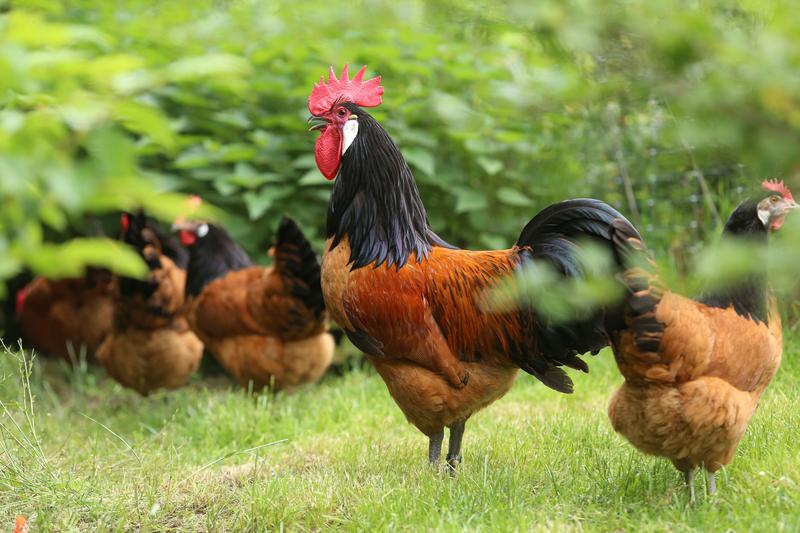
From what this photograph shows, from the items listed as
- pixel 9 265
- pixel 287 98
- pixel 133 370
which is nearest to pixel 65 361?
pixel 133 370

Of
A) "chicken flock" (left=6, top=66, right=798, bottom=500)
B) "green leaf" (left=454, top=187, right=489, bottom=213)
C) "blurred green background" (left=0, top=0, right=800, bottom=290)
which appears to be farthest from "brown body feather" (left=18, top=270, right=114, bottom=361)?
"green leaf" (left=454, top=187, right=489, bottom=213)

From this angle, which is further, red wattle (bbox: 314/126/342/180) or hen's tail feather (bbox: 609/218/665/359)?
red wattle (bbox: 314/126/342/180)

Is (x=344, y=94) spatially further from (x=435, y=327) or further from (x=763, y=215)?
(x=763, y=215)

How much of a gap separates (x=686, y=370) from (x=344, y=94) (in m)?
2.15

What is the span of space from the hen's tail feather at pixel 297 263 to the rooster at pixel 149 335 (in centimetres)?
115

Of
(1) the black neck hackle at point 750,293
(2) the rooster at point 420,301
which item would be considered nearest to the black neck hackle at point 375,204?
(2) the rooster at point 420,301

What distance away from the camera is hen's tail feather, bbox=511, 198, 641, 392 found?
3.38m

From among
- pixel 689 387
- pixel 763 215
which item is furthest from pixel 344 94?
pixel 689 387

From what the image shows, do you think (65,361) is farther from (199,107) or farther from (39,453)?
(39,453)

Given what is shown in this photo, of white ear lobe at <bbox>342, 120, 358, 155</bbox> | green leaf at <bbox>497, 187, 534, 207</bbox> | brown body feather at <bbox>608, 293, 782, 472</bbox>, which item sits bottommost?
green leaf at <bbox>497, 187, 534, 207</bbox>

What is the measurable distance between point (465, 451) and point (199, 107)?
4471 mm

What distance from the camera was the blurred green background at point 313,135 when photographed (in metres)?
1.17

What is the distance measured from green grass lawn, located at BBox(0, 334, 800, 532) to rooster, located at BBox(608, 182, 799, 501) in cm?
29

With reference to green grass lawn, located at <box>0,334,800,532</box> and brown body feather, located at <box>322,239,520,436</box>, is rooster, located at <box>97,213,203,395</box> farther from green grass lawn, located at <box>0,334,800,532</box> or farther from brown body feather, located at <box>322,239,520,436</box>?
brown body feather, located at <box>322,239,520,436</box>
